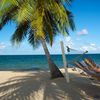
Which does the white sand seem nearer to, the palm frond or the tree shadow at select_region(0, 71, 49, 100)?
the tree shadow at select_region(0, 71, 49, 100)

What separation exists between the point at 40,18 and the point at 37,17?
0.40 feet

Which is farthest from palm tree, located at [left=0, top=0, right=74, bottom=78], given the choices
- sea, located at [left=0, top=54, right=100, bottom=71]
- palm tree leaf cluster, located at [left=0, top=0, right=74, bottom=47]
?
sea, located at [left=0, top=54, right=100, bottom=71]

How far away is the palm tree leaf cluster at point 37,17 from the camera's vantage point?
12602 mm

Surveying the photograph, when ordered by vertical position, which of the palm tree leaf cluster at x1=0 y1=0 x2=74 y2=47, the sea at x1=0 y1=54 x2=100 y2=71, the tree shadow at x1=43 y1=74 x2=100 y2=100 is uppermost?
the palm tree leaf cluster at x1=0 y1=0 x2=74 y2=47

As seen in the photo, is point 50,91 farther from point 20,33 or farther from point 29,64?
point 29,64

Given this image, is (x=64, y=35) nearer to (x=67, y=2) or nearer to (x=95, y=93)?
(x=67, y=2)

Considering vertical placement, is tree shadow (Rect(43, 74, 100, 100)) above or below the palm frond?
below

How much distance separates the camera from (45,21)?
44.2 ft

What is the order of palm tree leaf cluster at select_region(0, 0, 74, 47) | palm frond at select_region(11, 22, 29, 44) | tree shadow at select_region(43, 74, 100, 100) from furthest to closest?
palm frond at select_region(11, 22, 29, 44), palm tree leaf cluster at select_region(0, 0, 74, 47), tree shadow at select_region(43, 74, 100, 100)

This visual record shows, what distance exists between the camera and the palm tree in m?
12.6

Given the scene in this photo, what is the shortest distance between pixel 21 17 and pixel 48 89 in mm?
3169

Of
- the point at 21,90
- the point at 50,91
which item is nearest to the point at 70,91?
the point at 50,91

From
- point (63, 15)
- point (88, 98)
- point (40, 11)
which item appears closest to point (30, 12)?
point (40, 11)

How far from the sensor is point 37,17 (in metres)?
12.7
